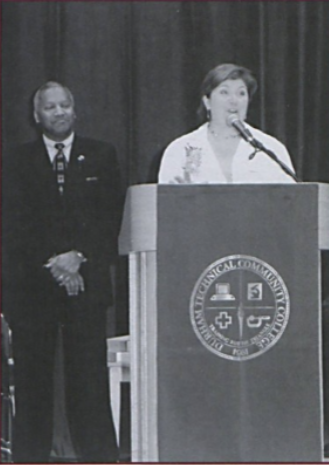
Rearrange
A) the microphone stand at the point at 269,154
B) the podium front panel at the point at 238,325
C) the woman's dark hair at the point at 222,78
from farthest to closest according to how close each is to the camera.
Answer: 1. the woman's dark hair at the point at 222,78
2. the microphone stand at the point at 269,154
3. the podium front panel at the point at 238,325

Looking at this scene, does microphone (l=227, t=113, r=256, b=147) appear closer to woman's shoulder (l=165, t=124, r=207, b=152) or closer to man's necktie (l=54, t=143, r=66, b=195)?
woman's shoulder (l=165, t=124, r=207, b=152)

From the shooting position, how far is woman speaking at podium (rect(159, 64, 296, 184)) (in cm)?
445

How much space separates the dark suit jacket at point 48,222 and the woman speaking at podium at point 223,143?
11.7 inches

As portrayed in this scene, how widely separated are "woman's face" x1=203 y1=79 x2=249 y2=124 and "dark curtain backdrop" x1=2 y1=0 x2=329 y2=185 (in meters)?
0.06

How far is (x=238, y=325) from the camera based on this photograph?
4094mm

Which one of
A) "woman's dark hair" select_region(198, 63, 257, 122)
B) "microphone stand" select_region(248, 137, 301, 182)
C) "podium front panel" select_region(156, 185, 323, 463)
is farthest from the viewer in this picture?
"woman's dark hair" select_region(198, 63, 257, 122)

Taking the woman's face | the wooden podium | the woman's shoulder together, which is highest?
the woman's face

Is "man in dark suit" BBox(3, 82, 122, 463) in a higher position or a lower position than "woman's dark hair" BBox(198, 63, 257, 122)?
lower

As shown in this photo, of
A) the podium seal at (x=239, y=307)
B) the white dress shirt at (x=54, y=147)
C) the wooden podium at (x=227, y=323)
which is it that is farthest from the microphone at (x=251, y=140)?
the white dress shirt at (x=54, y=147)

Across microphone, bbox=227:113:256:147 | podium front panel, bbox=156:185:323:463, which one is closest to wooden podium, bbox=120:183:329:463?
podium front panel, bbox=156:185:323:463

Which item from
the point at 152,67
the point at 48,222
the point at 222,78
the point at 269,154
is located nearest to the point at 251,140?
the point at 269,154

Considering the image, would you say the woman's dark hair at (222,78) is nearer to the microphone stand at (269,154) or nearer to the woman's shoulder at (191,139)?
the woman's shoulder at (191,139)

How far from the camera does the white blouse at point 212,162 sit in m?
4.42

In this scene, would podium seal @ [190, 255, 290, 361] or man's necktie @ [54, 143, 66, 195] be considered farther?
man's necktie @ [54, 143, 66, 195]
